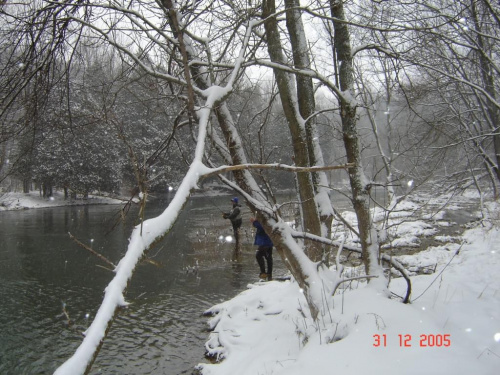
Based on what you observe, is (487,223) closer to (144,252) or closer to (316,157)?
(316,157)

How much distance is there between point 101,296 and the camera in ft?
25.2

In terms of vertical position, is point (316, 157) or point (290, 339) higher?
point (316, 157)

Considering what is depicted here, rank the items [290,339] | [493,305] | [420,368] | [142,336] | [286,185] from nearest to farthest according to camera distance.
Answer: [420,368]
[493,305]
[290,339]
[142,336]
[286,185]

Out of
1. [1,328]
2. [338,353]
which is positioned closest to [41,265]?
[1,328]

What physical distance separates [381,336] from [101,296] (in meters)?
6.71

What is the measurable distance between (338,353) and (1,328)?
637cm

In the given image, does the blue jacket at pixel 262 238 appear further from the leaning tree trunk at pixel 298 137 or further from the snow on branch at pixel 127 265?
the snow on branch at pixel 127 265

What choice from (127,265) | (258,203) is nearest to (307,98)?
(258,203)

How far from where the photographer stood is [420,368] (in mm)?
2529

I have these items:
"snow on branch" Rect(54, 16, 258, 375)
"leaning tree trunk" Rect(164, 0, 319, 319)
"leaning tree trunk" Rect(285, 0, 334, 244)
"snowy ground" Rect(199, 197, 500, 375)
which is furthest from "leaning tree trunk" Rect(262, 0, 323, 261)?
"snow on branch" Rect(54, 16, 258, 375)

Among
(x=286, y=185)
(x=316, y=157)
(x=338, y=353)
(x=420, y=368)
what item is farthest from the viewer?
(x=286, y=185)
